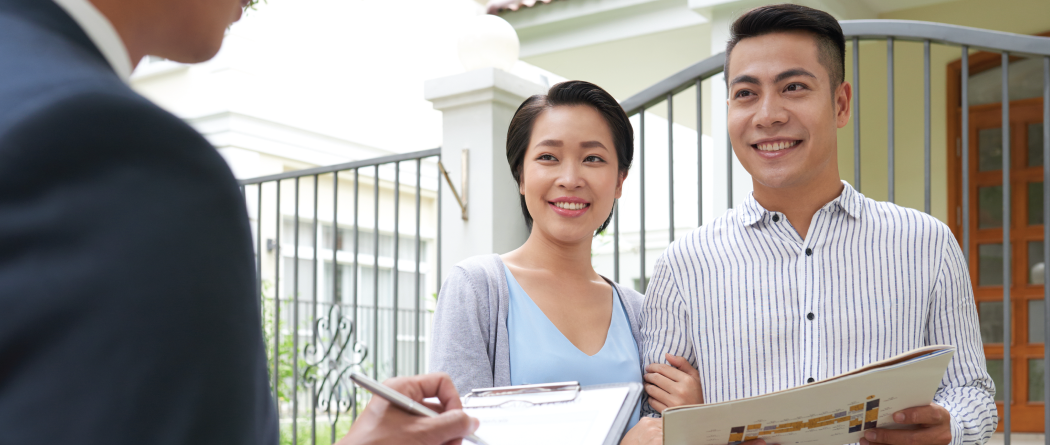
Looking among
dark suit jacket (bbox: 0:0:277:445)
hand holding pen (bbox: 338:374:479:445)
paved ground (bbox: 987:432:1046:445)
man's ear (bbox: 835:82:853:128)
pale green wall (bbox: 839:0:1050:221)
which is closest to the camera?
dark suit jacket (bbox: 0:0:277:445)

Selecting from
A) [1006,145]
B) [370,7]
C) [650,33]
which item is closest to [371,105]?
[370,7]

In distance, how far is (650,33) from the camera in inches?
220

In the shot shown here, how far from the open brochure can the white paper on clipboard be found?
0.36 ft

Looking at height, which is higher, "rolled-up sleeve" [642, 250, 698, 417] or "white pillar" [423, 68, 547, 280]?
"white pillar" [423, 68, 547, 280]

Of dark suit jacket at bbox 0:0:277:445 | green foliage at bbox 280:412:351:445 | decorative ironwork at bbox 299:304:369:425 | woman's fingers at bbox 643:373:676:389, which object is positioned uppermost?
dark suit jacket at bbox 0:0:277:445

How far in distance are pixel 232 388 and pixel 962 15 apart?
5910mm

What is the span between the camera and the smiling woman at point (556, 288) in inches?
69.9

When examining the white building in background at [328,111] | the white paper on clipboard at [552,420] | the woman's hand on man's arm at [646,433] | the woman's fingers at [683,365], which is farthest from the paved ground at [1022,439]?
the white building in background at [328,111]

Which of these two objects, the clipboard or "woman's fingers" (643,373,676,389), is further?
"woman's fingers" (643,373,676,389)

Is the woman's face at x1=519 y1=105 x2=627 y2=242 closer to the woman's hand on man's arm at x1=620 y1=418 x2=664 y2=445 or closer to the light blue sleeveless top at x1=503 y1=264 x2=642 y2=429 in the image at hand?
the light blue sleeveless top at x1=503 y1=264 x2=642 y2=429

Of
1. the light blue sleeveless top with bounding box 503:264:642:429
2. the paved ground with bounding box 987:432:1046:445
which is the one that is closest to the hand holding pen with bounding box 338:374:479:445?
the light blue sleeveless top with bounding box 503:264:642:429

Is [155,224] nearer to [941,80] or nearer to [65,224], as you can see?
[65,224]

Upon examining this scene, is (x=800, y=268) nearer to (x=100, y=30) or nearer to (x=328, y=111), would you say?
(x=100, y=30)

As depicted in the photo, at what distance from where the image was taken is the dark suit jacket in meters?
0.45
